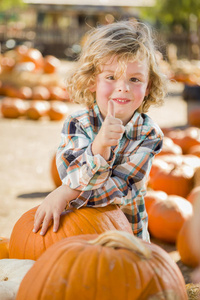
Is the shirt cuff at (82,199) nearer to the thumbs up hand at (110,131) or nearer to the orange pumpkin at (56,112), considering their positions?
the thumbs up hand at (110,131)

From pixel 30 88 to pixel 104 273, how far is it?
37.3ft

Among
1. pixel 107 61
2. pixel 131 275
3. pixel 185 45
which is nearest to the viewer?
pixel 131 275

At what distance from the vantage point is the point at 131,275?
4.99ft

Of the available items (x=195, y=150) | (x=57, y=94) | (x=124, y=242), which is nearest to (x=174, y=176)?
(x=195, y=150)

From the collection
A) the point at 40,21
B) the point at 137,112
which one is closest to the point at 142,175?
the point at 137,112

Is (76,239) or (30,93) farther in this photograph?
(30,93)

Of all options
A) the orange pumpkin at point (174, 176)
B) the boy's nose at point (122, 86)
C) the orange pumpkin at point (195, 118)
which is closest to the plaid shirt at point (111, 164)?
the boy's nose at point (122, 86)

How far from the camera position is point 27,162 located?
596 centimetres

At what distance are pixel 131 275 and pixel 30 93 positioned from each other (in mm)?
10334

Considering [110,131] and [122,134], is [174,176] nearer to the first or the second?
[122,134]

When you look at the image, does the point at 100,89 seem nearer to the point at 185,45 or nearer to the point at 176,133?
the point at 176,133

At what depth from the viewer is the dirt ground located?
4.08 meters

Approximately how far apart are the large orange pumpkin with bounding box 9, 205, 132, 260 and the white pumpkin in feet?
0.41

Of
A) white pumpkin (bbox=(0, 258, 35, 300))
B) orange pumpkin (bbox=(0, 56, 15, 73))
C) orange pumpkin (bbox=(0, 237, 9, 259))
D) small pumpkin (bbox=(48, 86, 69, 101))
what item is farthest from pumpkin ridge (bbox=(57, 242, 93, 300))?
orange pumpkin (bbox=(0, 56, 15, 73))
